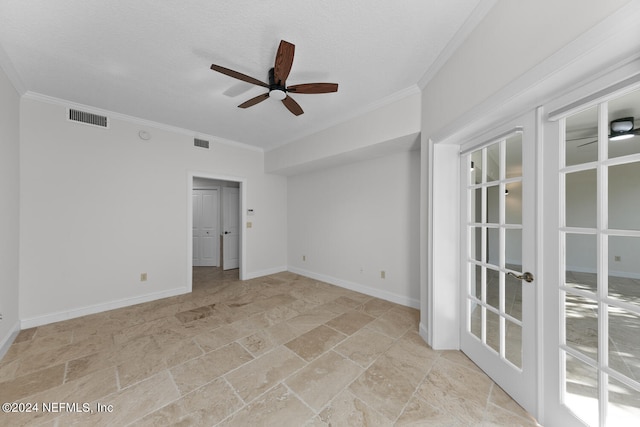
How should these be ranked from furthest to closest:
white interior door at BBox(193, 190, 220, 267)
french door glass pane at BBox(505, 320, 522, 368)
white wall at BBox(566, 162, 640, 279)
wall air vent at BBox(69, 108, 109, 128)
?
white interior door at BBox(193, 190, 220, 267), wall air vent at BBox(69, 108, 109, 128), french door glass pane at BBox(505, 320, 522, 368), white wall at BBox(566, 162, 640, 279)

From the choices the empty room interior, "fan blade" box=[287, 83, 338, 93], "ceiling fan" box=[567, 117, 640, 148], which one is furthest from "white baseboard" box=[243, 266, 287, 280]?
"ceiling fan" box=[567, 117, 640, 148]

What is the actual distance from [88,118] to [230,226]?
3236 millimetres

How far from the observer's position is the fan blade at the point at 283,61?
1.62 m

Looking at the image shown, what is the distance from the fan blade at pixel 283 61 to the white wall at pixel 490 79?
134cm

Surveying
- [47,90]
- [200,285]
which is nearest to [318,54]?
[47,90]

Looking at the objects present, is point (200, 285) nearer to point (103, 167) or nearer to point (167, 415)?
point (103, 167)

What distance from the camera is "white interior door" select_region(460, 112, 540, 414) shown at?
5.01ft

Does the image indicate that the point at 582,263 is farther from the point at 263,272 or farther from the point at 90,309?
the point at 90,309

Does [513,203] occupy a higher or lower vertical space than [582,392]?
higher

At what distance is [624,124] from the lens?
139cm

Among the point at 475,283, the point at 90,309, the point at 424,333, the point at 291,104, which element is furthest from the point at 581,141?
the point at 90,309

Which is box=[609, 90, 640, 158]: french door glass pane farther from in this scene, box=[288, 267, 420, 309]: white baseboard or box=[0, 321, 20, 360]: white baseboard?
box=[0, 321, 20, 360]: white baseboard

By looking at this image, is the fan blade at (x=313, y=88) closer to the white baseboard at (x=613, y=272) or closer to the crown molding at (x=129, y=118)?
the white baseboard at (x=613, y=272)

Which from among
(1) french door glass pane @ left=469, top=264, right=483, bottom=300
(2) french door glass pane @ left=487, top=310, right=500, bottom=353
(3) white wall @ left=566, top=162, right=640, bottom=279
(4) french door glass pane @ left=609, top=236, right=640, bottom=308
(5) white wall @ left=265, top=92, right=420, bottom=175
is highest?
(5) white wall @ left=265, top=92, right=420, bottom=175
